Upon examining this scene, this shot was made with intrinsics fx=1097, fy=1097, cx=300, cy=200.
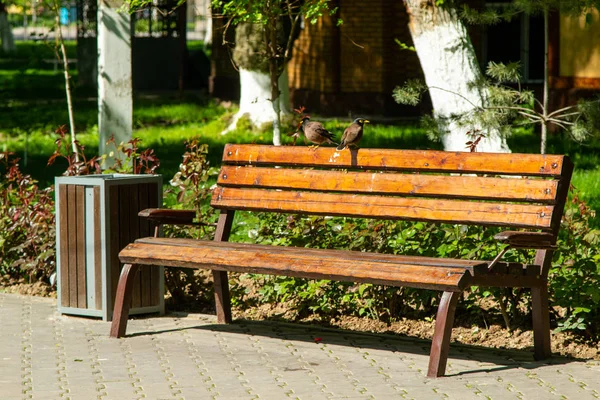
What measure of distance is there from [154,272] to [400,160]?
180 cm

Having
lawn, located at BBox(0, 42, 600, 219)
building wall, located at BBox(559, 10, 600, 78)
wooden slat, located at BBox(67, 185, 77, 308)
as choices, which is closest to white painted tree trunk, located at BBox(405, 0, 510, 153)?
lawn, located at BBox(0, 42, 600, 219)

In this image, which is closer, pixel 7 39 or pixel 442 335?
pixel 442 335

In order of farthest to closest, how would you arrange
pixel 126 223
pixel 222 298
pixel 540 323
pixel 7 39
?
pixel 7 39, pixel 126 223, pixel 222 298, pixel 540 323

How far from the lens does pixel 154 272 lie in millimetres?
6961

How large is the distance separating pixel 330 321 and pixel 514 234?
177 cm

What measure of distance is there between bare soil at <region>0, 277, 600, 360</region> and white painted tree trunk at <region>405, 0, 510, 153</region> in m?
2.55

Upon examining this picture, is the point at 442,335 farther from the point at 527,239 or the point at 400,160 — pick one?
the point at 400,160

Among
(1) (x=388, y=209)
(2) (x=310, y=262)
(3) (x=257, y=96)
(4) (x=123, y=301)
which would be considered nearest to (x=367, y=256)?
(2) (x=310, y=262)

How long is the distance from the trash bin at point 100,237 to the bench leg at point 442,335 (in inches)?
87.1

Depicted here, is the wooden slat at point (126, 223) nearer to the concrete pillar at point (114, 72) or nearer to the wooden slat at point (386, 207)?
the wooden slat at point (386, 207)

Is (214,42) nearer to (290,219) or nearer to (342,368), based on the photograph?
(290,219)

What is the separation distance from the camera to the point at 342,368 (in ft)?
18.6

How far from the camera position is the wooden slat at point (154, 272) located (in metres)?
6.96

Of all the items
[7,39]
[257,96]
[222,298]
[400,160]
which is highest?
[7,39]
